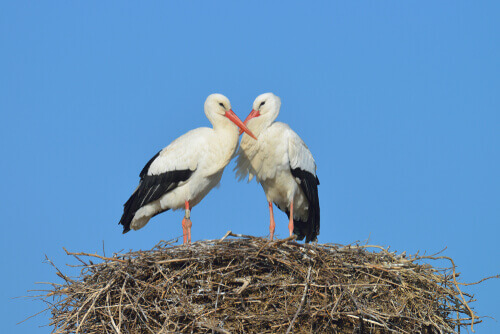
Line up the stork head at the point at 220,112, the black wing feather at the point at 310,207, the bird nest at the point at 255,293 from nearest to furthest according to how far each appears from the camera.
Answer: the bird nest at the point at 255,293
the stork head at the point at 220,112
the black wing feather at the point at 310,207

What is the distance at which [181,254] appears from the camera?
A: 7.20 meters

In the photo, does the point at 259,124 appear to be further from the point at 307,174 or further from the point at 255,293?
the point at 255,293

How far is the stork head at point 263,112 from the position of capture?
9.22 meters

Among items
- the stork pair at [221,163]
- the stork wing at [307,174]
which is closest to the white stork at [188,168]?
the stork pair at [221,163]

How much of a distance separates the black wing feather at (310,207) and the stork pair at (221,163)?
0.04 ft

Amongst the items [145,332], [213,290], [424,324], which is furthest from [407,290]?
[145,332]

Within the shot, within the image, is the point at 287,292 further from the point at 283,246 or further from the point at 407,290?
the point at 407,290

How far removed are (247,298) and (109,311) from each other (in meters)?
1.11

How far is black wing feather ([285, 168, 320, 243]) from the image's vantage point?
9297mm

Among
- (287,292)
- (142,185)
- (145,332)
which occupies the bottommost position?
(145,332)

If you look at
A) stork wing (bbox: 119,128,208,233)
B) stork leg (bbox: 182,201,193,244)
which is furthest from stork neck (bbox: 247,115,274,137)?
stork leg (bbox: 182,201,193,244)

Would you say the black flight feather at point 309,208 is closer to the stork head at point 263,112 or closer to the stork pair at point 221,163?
the stork pair at point 221,163

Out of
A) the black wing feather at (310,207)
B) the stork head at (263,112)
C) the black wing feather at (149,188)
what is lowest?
the black wing feather at (149,188)

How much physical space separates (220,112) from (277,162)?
0.81 metres
